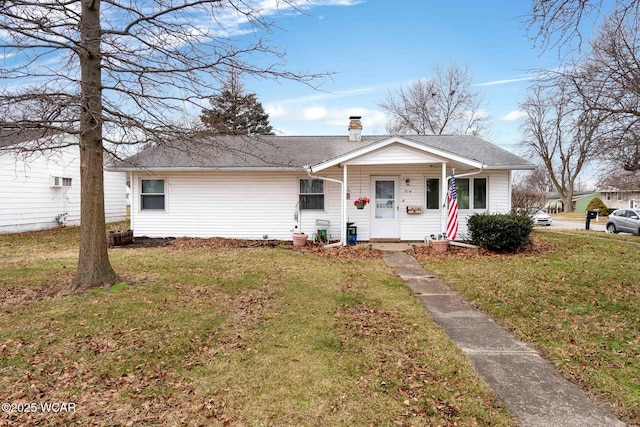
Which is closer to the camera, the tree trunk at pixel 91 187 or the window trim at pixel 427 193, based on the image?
the tree trunk at pixel 91 187

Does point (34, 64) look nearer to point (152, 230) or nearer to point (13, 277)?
point (13, 277)

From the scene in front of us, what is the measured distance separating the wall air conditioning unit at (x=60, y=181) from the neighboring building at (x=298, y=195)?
21.4 feet

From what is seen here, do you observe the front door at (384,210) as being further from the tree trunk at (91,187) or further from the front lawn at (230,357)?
the tree trunk at (91,187)

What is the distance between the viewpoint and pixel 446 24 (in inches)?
341

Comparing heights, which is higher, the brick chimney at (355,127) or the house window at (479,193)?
the brick chimney at (355,127)

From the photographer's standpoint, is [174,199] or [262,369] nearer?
[262,369]

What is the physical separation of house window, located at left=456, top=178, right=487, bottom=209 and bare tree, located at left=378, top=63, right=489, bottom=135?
18.3 m

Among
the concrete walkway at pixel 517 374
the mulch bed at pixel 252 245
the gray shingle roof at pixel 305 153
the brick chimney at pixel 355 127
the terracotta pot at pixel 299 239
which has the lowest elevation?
the concrete walkway at pixel 517 374

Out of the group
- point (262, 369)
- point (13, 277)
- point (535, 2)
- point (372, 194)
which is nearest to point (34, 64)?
point (13, 277)

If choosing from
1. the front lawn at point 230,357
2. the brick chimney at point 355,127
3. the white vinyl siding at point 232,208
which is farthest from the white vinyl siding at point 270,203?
the front lawn at point 230,357

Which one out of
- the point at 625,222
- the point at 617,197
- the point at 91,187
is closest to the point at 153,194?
the point at 91,187

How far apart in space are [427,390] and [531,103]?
18.4 ft

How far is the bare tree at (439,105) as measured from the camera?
94.0ft

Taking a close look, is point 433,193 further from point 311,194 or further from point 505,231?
point 311,194
